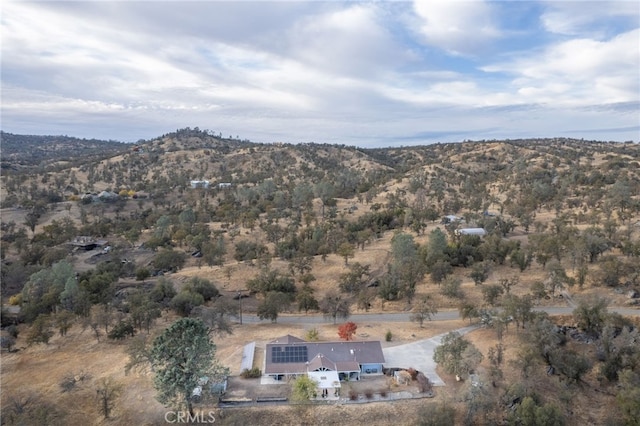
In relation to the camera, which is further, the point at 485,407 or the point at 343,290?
the point at 343,290

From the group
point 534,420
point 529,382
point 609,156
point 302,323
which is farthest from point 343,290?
point 609,156

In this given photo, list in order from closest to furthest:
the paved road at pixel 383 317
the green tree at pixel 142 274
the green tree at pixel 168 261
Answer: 1. the paved road at pixel 383 317
2. the green tree at pixel 142 274
3. the green tree at pixel 168 261

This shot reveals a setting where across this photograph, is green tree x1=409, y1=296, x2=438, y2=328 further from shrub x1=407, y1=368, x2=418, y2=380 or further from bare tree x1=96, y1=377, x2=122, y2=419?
bare tree x1=96, y1=377, x2=122, y2=419

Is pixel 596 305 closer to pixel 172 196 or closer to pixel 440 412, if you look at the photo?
pixel 440 412

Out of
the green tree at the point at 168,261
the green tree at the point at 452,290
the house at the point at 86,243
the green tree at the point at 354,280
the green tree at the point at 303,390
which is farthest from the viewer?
the house at the point at 86,243


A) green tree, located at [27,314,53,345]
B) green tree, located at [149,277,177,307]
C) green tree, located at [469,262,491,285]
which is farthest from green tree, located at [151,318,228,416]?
green tree, located at [469,262,491,285]

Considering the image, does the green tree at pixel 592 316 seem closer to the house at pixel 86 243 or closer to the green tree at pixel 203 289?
the green tree at pixel 203 289

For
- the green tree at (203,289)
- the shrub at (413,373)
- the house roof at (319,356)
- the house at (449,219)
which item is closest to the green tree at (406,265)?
the house roof at (319,356)
